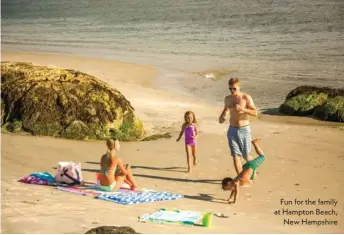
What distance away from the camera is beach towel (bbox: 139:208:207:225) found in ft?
30.2

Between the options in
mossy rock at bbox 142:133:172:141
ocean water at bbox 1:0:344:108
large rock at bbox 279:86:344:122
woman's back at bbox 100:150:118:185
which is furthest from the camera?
ocean water at bbox 1:0:344:108

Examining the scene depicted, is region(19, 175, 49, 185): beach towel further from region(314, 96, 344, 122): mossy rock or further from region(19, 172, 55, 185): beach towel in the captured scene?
region(314, 96, 344, 122): mossy rock

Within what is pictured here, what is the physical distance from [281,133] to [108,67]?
1688 cm

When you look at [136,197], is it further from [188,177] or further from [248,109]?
[248,109]

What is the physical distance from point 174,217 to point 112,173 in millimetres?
1781

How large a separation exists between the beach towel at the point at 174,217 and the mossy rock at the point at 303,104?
427 inches

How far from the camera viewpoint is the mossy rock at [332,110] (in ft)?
61.9

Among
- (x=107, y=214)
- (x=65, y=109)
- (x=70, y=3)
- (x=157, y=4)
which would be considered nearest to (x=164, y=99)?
(x=65, y=109)

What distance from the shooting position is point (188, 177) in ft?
40.2

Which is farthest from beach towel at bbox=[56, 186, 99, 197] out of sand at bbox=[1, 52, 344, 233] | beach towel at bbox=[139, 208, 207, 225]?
beach towel at bbox=[139, 208, 207, 225]

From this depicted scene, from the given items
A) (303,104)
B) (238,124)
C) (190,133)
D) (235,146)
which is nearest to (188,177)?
(190,133)

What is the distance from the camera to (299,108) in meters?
20.0

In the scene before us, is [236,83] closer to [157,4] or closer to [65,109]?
[65,109]

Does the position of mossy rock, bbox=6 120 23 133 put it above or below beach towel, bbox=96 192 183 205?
above
